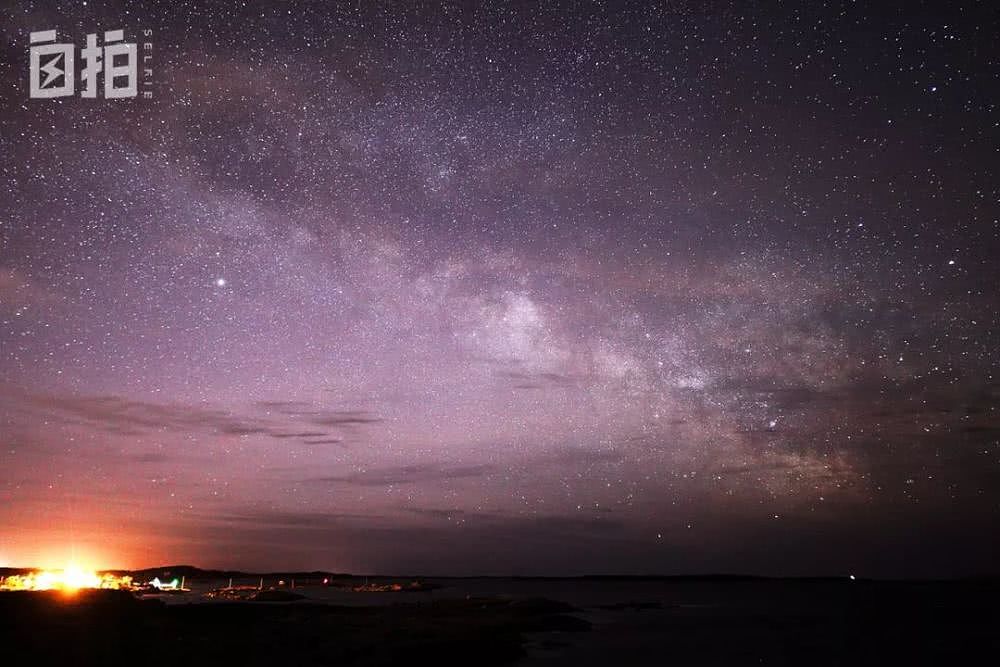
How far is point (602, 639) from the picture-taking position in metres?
66.4

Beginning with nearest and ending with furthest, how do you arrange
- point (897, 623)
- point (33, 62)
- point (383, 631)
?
point (33, 62)
point (383, 631)
point (897, 623)

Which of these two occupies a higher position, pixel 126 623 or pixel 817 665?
pixel 126 623

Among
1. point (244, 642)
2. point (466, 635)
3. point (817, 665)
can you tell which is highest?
point (244, 642)

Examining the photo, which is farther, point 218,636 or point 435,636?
point 435,636

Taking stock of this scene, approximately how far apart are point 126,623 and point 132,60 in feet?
77.3

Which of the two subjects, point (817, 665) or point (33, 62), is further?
point (817, 665)

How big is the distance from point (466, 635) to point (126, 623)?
22.7 metres

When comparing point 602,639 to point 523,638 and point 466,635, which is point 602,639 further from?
point 466,635

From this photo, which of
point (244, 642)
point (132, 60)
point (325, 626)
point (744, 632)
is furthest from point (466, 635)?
point (744, 632)

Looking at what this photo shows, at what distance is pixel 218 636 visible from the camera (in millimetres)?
37875

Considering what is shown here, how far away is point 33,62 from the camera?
25875mm

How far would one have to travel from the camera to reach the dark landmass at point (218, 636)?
28781 mm

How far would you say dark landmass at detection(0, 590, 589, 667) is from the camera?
94.4 ft

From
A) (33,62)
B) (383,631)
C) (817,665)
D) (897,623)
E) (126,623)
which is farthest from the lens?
(897,623)
